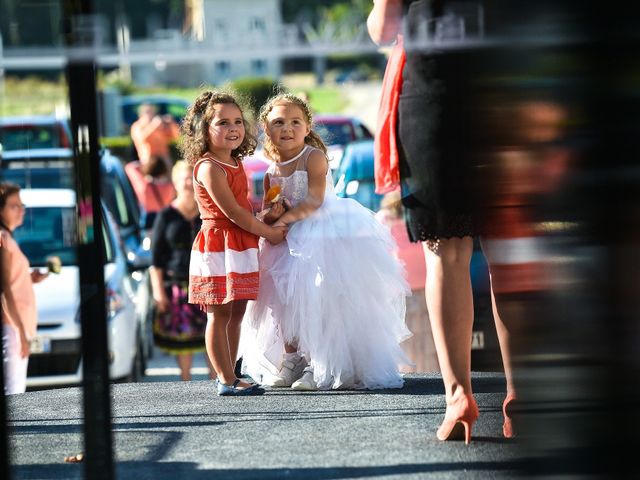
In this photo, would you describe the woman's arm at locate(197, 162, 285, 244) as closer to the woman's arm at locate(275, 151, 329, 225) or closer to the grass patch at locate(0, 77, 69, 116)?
the woman's arm at locate(275, 151, 329, 225)

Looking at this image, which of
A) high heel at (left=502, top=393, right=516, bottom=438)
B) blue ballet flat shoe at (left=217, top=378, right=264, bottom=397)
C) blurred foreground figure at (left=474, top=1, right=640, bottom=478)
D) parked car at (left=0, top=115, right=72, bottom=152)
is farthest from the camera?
blue ballet flat shoe at (left=217, top=378, right=264, bottom=397)


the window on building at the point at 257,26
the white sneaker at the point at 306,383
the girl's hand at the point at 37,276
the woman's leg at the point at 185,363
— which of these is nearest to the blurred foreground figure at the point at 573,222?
the window on building at the point at 257,26

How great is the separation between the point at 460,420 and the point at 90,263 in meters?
0.96

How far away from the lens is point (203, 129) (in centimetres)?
357

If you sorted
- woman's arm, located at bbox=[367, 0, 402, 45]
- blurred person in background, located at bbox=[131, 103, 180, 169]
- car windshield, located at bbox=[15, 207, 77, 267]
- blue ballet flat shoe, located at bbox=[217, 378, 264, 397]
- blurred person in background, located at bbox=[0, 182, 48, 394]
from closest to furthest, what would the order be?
woman's arm, located at bbox=[367, 0, 402, 45] < blue ballet flat shoe, located at bbox=[217, 378, 264, 397] < blurred person in background, located at bbox=[0, 182, 48, 394] < car windshield, located at bbox=[15, 207, 77, 267] < blurred person in background, located at bbox=[131, 103, 180, 169]

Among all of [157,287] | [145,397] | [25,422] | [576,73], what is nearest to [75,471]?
[25,422]

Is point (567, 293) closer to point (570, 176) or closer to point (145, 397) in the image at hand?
point (570, 176)

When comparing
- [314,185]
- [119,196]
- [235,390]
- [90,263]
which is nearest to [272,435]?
[235,390]

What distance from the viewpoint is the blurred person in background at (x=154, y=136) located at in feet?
14.5

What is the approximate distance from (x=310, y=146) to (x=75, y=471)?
61.2 inches

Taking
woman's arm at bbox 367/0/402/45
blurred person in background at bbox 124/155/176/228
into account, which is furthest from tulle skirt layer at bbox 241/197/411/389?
blurred person in background at bbox 124/155/176/228

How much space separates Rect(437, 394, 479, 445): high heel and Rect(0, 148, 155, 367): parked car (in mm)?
1180

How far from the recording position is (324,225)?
355cm

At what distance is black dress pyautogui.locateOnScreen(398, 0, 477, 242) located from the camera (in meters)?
1.98
